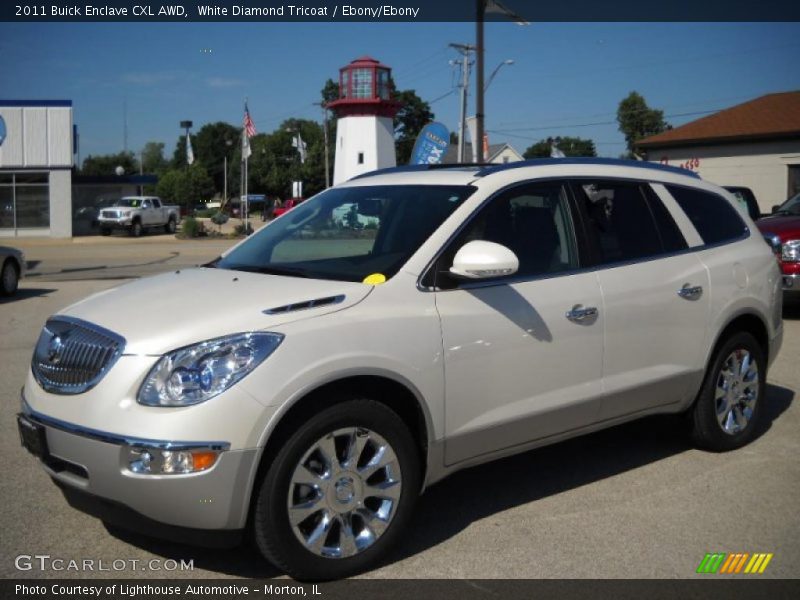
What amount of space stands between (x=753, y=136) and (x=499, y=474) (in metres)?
31.9

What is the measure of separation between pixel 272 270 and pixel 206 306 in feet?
2.41

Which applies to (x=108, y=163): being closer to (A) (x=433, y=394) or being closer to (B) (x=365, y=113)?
(B) (x=365, y=113)

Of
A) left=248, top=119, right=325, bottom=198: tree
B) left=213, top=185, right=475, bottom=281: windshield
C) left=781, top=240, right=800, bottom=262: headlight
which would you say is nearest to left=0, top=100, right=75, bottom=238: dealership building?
left=781, top=240, right=800, bottom=262: headlight

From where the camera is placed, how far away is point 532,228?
4621mm

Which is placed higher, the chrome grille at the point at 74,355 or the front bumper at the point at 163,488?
the chrome grille at the point at 74,355

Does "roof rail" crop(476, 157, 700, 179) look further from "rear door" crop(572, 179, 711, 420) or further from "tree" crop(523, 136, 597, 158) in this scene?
"tree" crop(523, 136, 597, 158)

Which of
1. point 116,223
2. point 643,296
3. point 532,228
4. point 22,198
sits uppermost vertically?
point 22,198

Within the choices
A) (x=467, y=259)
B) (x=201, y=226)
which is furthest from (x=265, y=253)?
(x=201, y=226)

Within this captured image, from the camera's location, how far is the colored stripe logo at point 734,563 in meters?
3.93

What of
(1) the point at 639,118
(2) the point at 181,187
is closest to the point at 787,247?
(1) the point at 639,118

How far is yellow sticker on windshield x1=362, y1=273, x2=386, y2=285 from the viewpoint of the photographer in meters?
3.96

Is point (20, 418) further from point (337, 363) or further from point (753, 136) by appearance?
point (753, 136)

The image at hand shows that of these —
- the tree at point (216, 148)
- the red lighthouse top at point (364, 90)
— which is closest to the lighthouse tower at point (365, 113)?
the red lighthouse top at point (364, 90)

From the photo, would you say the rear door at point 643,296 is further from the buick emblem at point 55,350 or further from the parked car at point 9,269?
the parked car at point 9,269
